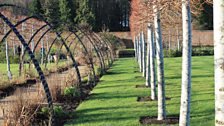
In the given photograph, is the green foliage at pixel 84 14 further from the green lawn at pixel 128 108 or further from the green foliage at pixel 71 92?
the green foliage at pixel 71 92

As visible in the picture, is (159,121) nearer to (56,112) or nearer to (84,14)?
(56,112)

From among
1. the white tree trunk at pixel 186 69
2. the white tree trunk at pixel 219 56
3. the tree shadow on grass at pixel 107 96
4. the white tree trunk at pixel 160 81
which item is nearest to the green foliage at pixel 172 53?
the tree shadow on grass at pixel 107 96

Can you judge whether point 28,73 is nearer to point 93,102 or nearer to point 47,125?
point 93,102

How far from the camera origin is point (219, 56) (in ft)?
10.9

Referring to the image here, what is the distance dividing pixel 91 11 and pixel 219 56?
62461 millimetres

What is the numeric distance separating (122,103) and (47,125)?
3025mm

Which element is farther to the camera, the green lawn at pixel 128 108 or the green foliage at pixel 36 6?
the green foliage at pixel 36 6

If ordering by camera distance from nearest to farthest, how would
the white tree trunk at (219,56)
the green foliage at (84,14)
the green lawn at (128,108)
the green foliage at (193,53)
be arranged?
the white tree trunk at (219,56), the green lawn at (128,108), the green foliage at (193,53), the green foliage at (84,14)

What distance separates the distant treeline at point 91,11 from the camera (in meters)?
61.7

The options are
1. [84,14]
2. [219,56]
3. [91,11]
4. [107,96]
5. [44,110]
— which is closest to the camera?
[219,56]

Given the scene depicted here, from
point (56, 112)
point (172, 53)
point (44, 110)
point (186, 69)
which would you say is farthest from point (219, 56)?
point (172, 53)

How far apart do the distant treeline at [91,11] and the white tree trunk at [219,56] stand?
5319 cm

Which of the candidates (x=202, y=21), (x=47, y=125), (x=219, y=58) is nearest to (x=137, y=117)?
(x=47, y=125)

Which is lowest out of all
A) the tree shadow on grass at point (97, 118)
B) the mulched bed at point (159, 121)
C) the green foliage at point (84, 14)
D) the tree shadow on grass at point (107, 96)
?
the tree shadow on grass at point (107, 96)
